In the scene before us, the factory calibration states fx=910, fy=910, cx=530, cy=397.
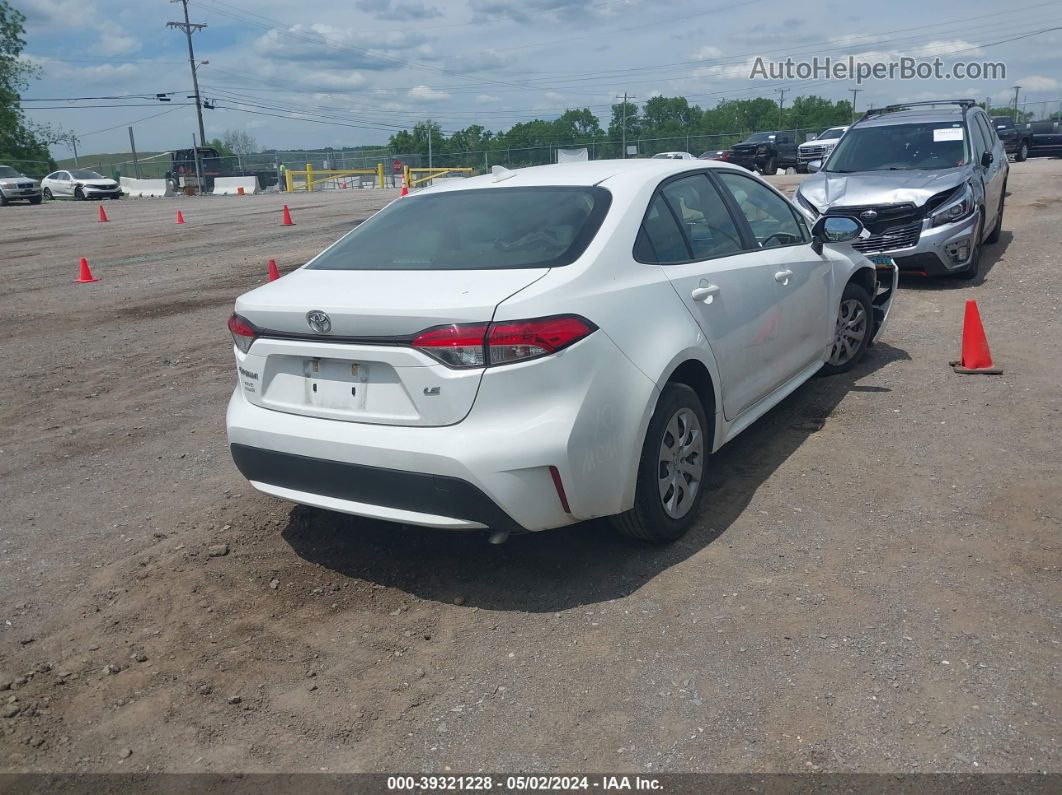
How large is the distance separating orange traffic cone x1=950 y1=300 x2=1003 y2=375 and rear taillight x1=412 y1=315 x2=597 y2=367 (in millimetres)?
4596

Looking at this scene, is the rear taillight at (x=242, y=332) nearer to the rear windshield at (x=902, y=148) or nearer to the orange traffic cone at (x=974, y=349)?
the orange traffic cone at (x=974, y=349)

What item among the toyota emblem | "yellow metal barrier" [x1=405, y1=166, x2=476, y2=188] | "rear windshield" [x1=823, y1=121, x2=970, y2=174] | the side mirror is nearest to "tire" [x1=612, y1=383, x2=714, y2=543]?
the toyota emblem

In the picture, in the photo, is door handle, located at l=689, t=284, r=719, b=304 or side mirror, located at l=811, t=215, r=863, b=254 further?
side mirror, located at l=811, t=215, r=863, b=254

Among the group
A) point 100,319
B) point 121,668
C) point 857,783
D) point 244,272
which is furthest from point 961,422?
point 244,272

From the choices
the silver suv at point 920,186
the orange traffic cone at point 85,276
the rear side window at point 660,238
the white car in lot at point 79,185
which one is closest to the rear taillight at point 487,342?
the rear side window at point 660,238

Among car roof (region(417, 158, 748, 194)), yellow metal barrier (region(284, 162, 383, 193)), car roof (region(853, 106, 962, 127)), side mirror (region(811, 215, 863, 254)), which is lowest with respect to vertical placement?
side mirror (region(811, 215, 863, 254))

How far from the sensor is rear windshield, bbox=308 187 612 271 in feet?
13.0

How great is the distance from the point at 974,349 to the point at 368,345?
201 inches

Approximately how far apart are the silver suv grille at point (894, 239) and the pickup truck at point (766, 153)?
27.2 meters

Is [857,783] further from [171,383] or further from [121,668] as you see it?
[171,383]

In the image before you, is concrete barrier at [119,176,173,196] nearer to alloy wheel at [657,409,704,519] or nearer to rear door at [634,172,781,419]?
rear door at [634,172,781,419]

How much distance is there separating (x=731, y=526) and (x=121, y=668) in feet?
9.12

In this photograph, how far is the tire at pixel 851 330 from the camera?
6660mm

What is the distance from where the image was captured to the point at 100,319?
1066 cm
